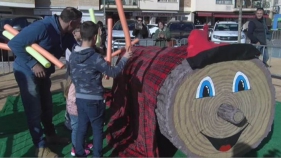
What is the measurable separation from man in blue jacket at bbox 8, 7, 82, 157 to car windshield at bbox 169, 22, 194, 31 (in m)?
13.8

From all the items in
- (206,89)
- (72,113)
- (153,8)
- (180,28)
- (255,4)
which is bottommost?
(72,113)

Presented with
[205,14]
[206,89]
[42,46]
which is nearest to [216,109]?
[206,89]

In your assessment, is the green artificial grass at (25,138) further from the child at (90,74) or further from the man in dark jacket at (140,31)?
the man in dark jacket at (140,31)

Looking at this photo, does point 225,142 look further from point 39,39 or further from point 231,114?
point 39,39

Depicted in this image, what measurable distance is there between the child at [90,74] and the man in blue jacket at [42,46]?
45cm

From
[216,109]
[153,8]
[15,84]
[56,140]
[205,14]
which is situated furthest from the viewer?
[205,14]

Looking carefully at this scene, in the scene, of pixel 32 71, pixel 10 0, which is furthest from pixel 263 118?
pixel 10 0

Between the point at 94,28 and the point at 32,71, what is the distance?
88 centimetres

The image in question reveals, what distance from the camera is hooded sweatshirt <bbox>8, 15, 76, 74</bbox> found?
313 centimetres

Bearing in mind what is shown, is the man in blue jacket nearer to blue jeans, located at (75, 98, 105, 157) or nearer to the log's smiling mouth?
blue jeans, located at (75, 98, 105, 157)

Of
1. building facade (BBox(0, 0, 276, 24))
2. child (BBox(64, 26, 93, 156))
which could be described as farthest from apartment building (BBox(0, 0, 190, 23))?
child (BBox(64, 26, 93, 156))

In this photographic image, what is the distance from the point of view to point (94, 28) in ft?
9.77

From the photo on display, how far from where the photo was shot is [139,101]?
3.34 m

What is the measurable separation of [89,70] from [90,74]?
0.04 metres
